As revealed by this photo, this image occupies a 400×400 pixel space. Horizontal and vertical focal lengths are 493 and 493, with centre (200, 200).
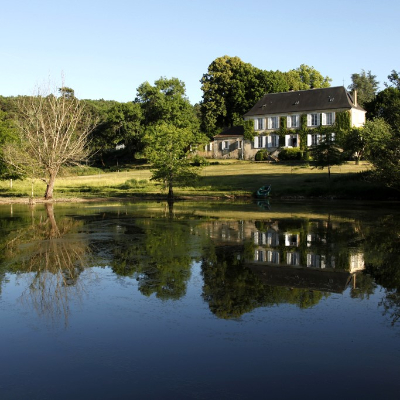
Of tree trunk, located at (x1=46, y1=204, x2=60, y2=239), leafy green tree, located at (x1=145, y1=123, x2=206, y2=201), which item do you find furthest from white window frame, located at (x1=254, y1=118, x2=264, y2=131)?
tree trunk, located at (x1=46, y1=204, x2=60, y2=239)

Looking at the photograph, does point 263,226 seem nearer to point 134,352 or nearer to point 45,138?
point 134,352

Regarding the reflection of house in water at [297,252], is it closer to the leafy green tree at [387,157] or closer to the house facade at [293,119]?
the leafy green tree at [387,157]

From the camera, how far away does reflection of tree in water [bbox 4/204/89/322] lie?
10289mm

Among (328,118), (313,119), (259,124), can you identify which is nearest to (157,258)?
(328,118)

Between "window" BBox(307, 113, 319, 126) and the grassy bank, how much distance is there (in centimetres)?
1093

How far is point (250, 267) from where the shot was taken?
13.3m

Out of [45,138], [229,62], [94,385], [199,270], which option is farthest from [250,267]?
[229,62]

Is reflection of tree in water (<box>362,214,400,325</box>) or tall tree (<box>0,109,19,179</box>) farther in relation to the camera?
tall tree (<box>0,109,19,179</box>)

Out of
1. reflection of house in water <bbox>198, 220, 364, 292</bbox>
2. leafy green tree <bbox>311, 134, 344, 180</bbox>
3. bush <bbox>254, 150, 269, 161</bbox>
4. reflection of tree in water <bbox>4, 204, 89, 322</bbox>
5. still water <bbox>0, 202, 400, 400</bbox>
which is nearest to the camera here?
still water <bbox>0, 202, 400, 400</bbox>

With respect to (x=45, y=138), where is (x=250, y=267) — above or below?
below

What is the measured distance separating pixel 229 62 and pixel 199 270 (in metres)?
78.0

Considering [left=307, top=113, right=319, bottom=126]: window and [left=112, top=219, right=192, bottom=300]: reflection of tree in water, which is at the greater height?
[left=307, top=113, right=319, bottom=126]: window

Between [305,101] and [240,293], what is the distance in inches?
2427

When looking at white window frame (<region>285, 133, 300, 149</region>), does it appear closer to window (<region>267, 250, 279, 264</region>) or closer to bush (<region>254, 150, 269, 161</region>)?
bush (<region>254, 150, 269, 161</region>)
